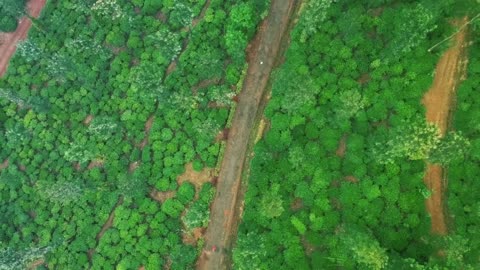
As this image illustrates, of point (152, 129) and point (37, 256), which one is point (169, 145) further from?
point (37, 256)

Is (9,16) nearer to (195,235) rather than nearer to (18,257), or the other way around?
(18,257)

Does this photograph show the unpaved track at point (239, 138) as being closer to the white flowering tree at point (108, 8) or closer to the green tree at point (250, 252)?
the green tree at point (250, 252)

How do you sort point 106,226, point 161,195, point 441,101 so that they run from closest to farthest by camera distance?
point 441,101
point 161,195
point 106,226

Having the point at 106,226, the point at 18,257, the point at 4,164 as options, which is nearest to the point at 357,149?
the point at 106,226

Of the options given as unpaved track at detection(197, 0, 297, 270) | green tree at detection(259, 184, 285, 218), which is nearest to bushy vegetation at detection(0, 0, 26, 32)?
unpaved track at detection(197, 0, 297, 270)

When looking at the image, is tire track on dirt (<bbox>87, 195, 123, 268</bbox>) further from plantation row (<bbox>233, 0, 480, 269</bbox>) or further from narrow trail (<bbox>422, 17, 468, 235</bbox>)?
narrow trail (<bbox>422, 17, 468, 235</bbox>)

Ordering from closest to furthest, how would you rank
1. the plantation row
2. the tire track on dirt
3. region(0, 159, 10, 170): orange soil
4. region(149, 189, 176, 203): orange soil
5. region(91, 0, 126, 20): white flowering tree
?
the plantation row
region(149, 189, 176, 203): orange soil
the tire track on dirt
region(91, 0, 126, 20): white flowering tree
region(0, 159, 10, 170): orange soil

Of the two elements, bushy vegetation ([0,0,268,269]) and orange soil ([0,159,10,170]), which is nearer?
bushy vegetation ([0,0,268,269])
